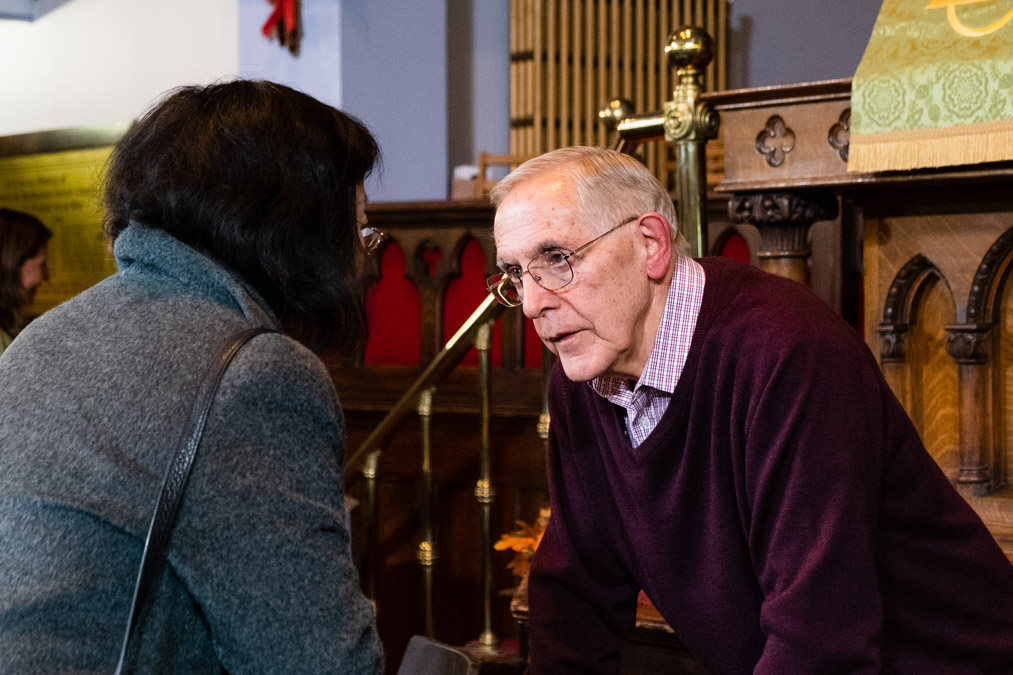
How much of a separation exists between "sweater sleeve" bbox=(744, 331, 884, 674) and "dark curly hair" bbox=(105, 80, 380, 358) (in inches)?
21.5

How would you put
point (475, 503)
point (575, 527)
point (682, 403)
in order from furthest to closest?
point (475, 503)
point (575, 527)
point (682, 403)

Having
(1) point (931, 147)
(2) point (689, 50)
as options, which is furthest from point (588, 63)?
(1) point (931, 147)

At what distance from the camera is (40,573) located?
3.03ft

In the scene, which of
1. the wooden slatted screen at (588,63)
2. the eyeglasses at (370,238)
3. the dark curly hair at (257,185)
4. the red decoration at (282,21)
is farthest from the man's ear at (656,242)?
the wooden slatted screen at (588,63)

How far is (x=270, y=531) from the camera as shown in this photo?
956 mm

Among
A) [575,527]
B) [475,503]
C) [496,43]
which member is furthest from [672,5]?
[575,527]

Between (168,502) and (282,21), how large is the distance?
15.5 feet

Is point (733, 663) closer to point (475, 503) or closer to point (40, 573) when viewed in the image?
point (40, 573)

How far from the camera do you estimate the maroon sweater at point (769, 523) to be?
124 centimetres

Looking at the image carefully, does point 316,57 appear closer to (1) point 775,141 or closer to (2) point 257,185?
(1) point 775,141

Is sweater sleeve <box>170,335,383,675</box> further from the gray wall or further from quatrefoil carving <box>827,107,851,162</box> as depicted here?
the gray wall

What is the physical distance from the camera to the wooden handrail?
2660mm

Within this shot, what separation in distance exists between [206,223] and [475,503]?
286cm

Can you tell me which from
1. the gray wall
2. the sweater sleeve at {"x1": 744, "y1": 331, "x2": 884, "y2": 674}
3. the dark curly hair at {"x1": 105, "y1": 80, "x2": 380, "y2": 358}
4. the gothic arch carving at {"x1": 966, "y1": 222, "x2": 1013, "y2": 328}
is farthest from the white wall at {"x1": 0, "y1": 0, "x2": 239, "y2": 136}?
the sweater sleeve at {"x1": 744, "y1": 331, "x2": 884, "y2": 674}
